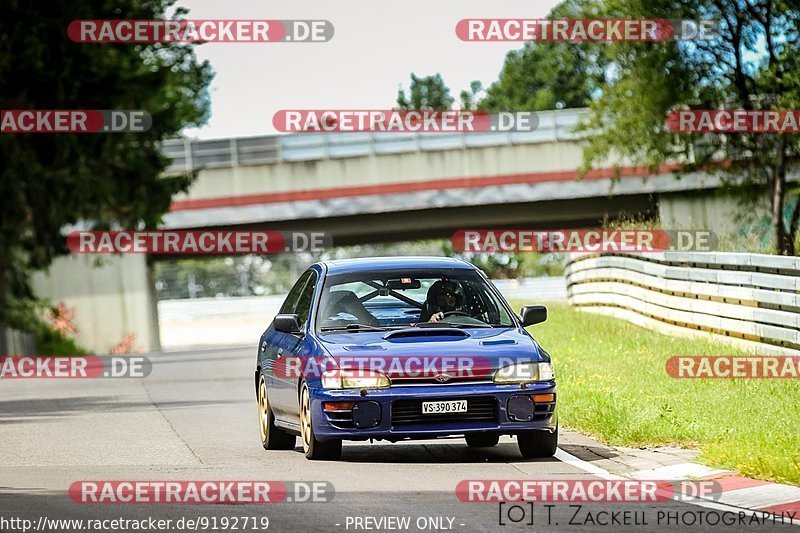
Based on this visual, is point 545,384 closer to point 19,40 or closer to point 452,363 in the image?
point 452,363

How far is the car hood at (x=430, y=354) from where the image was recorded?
12.2m

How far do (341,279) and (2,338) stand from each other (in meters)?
35.0

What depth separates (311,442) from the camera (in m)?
12.6

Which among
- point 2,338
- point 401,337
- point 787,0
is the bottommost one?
point 2,338

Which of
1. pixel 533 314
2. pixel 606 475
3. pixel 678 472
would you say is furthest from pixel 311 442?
pixel 678 472

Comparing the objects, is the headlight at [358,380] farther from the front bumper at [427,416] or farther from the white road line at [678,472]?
the white road line at [678,472]

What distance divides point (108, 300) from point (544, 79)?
2377 inches

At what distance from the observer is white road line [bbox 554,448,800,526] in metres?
9.44

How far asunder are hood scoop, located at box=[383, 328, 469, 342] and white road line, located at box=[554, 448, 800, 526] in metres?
1.27

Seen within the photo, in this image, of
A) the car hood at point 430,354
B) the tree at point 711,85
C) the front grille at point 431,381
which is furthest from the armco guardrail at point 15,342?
the front grille at point 431,381

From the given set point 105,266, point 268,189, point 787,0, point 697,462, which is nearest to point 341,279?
point 697,462

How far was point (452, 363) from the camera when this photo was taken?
12.2 meters

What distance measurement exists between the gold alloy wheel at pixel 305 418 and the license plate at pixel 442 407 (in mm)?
981

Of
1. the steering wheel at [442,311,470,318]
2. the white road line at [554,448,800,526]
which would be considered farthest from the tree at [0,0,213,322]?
the white road line at [554,448,800,526]
